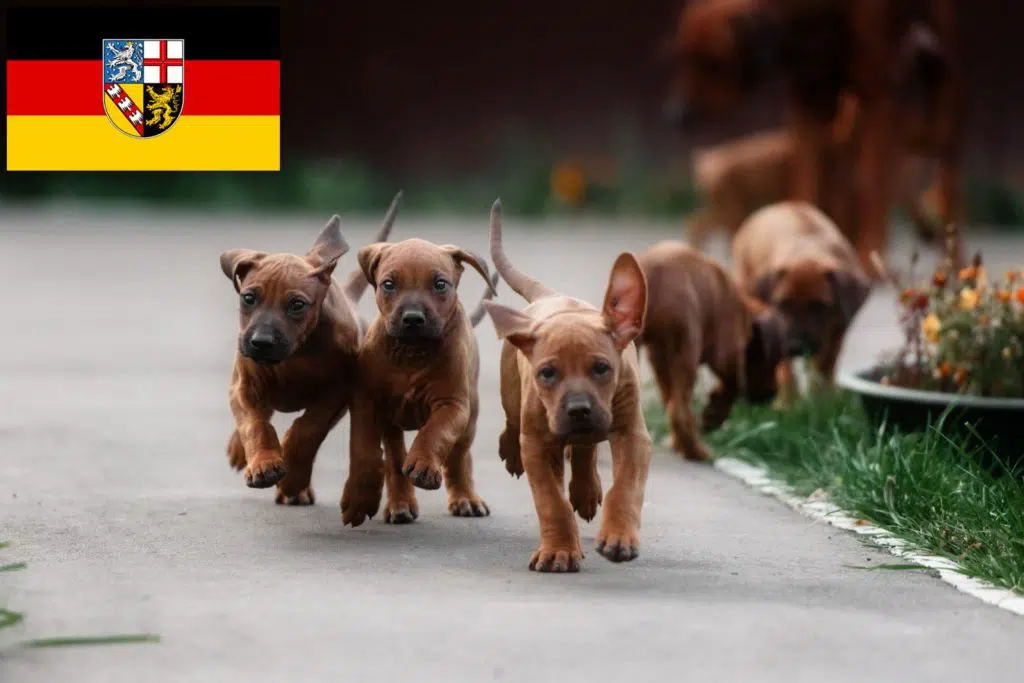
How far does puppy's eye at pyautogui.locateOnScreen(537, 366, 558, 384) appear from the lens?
4.90 metres

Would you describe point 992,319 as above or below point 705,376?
above

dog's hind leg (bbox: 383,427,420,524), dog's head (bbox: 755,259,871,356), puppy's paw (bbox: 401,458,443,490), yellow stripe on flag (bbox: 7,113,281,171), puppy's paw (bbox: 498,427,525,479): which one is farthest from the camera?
dog's head (bbox: 755,259,871,356)

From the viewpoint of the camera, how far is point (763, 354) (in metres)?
7.52

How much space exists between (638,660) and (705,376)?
603cm

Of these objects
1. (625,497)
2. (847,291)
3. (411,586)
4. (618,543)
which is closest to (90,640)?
(411,586)

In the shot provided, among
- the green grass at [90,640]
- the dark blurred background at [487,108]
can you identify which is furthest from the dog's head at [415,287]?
the dark blurred background at [487,108]

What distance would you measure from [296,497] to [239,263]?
1.01m

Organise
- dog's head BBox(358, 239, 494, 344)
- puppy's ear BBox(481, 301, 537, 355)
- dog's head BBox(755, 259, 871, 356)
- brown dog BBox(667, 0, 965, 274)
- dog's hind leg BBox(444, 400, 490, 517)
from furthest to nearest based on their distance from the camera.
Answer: brown dog BBox(667, 0, 965, 274), dog's head BBox(755, 259, 871, 356), dog's hind leg BBox(444, 400, 490, 517), dog's head BBox(358, 239, 494, 344), puppy's ear BBox(481, 301, 537, 355)

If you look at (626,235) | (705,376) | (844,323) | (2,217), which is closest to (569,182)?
(626,235)

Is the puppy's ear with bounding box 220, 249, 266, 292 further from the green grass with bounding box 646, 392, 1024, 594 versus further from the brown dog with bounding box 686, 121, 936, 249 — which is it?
the brown dog with bounding box 686, 121, 936, 249

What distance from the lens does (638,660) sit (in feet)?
13.1

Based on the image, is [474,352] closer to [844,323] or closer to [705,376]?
[844,323]

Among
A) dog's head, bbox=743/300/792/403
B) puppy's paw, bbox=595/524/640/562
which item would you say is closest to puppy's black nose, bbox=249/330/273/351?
puppy's paw, bbox=595/524/640/562

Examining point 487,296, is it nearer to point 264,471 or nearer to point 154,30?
point 264,471
